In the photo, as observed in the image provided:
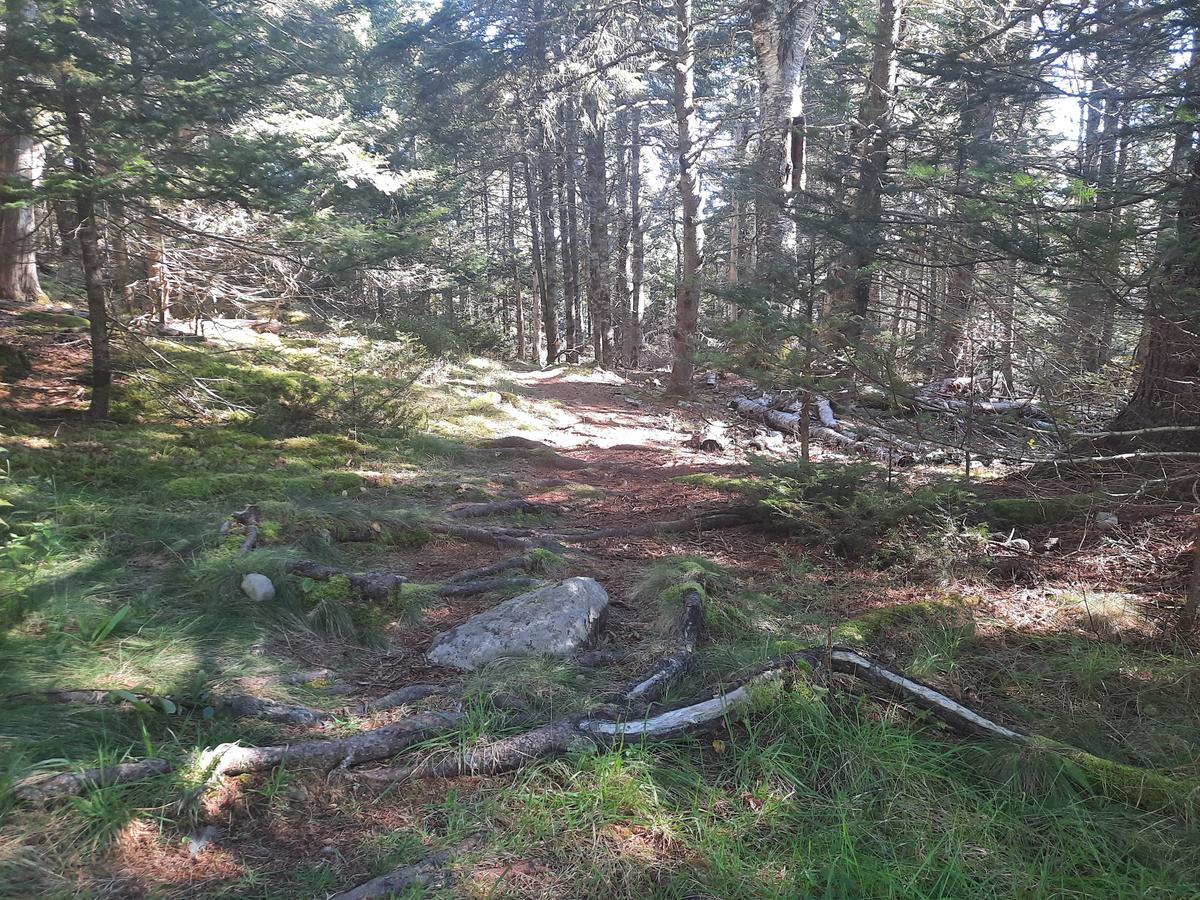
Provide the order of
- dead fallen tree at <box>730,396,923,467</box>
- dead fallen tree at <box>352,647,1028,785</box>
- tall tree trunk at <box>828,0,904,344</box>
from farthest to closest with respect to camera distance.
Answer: dead fallen tree at <box>730,396,923,467</box> → tall tree trunk at <box>828,0,904,344</box> → dead fallen tree at <box>352,647,1028,785</box>

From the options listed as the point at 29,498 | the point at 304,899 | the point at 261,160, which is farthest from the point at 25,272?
the point at 304,899

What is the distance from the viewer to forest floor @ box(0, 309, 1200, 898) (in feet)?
7.07

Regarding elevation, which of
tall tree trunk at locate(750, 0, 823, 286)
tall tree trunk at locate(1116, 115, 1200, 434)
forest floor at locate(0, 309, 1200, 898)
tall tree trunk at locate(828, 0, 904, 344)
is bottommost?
forest floor at locate(0, 309, 1200, 898)

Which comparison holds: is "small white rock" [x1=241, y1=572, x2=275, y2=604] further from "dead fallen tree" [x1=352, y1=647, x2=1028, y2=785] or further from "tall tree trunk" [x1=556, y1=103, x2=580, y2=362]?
"tall tree trunk" [x1=556, y1=103, x2=580, y2=362]

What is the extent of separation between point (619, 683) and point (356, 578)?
1971mm

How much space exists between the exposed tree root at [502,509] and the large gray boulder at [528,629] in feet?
7.76

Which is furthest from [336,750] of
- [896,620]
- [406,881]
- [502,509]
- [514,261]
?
[514,261]

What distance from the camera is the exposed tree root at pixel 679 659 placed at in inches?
123

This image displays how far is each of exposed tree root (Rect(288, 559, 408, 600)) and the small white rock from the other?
27cm

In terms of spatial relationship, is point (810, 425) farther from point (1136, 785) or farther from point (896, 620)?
point (1136, 785)

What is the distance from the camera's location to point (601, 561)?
17.9ft

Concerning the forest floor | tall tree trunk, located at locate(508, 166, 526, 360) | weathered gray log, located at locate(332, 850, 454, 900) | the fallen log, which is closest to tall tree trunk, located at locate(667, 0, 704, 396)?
the fallen log

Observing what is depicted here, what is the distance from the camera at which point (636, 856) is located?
224 centimetres

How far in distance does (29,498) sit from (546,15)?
1636 centimetres
